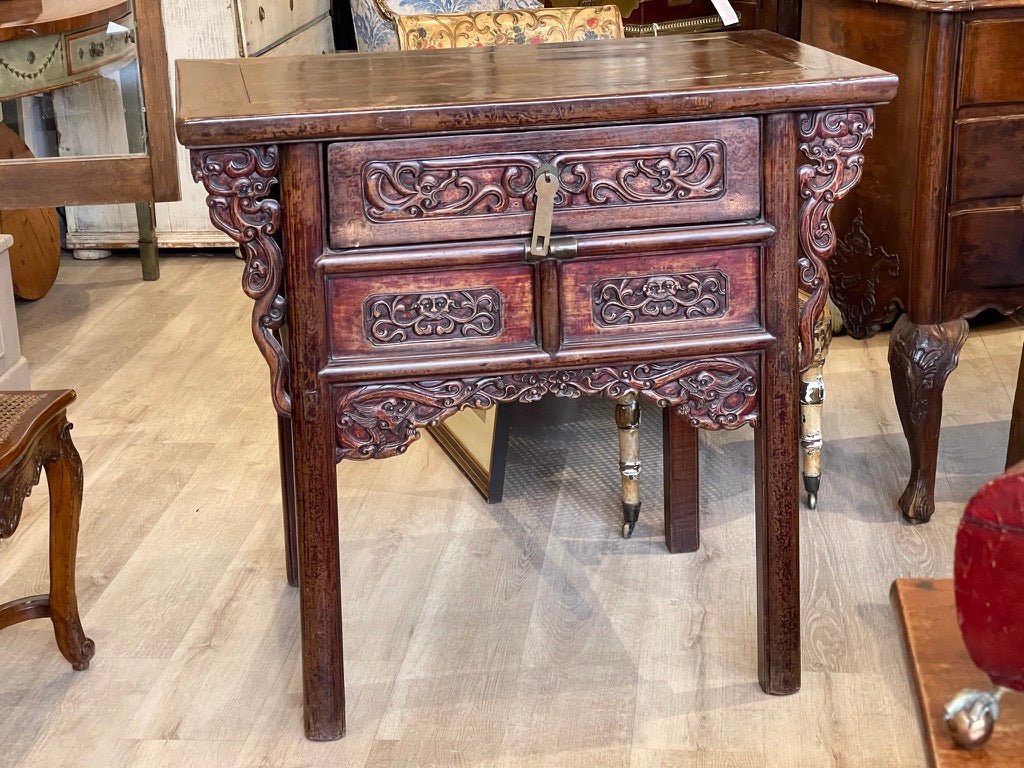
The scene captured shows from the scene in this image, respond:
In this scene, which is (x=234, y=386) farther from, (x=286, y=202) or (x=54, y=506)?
(x=286, y=202)

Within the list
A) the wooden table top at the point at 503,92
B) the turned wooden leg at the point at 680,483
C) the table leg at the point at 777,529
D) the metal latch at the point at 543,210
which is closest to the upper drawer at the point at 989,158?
the wooden table top at the point at 503,92

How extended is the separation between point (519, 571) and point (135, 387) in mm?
1407

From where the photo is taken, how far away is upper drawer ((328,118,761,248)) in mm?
1662

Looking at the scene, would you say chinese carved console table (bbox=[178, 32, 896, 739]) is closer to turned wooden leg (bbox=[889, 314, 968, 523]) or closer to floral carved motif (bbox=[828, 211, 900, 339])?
turned wooden leg (bbox=[889, 314, 968, 523])

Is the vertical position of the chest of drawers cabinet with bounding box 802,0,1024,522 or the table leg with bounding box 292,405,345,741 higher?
the chest of drawers cabinet with bounding box 802,0,1024,522

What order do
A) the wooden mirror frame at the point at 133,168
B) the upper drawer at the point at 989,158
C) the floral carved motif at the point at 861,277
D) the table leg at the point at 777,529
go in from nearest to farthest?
the table leg at the point at 777,529
the upper drawer at the point at 989,158
the floral carved motif at the point at 861,277
the wooden mirror frame at the point at 133,168

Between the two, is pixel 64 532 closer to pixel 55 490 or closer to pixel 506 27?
pixel 55 490

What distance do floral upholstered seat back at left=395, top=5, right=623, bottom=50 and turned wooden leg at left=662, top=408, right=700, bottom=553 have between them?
0.87m

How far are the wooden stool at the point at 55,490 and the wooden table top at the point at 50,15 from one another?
155 cm

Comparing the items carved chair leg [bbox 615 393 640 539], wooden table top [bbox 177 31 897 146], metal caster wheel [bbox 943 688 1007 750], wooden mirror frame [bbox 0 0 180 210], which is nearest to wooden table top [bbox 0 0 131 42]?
wooden mirror frame [bbox 0 0 180 210]

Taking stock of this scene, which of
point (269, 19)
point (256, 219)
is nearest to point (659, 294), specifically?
point (256, 219)

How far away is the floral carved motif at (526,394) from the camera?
1768 mm

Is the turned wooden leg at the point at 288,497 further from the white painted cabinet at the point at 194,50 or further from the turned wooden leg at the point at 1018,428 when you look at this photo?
the white painted cabinet at the point at 194,50

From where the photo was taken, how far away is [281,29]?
4.75 meters
